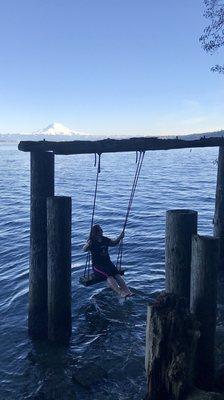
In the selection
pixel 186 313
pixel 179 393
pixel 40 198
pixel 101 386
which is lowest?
pixel 101 386

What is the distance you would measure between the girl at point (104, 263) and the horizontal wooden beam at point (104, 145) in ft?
9.72

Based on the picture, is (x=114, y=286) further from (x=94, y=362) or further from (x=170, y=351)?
(x=170, y=351)

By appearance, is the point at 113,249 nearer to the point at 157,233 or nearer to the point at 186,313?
the point at 157,233

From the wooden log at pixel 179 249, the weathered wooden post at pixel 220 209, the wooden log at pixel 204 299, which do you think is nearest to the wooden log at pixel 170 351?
the wooden log at pixel 204 299

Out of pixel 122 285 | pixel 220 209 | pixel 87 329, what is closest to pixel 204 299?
pixel 87 329

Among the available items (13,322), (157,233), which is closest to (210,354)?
(13,322)

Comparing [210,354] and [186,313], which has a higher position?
[186,313]

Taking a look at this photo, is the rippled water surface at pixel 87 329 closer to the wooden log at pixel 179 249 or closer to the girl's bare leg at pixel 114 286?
the girl's bare leg at pixel 114 286

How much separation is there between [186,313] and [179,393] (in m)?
1.22

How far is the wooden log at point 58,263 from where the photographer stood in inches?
328

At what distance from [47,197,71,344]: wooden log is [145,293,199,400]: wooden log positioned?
2779mm

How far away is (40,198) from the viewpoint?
8.68m

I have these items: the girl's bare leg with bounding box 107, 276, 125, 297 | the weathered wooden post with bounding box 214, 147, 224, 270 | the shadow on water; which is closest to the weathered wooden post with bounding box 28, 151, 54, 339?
the shadow on water

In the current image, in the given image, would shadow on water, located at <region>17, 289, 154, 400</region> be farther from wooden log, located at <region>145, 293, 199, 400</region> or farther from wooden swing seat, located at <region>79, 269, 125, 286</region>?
wooden log, located at <region>145, 293, 199, 400</region>
